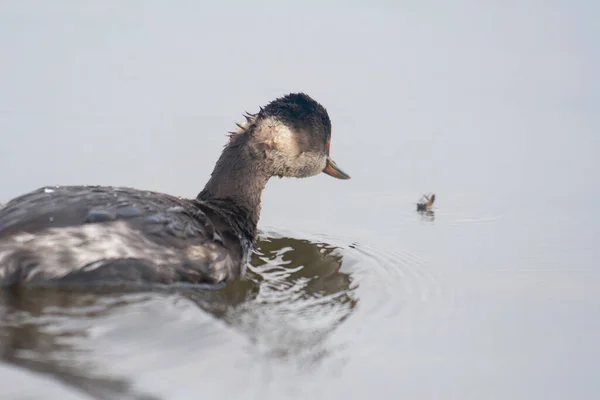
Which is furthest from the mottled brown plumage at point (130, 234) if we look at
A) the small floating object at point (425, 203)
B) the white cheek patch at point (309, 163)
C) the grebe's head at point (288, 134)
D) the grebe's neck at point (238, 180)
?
the small floating object at point (425, 203)

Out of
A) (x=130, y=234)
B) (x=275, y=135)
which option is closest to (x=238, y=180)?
(x=275, y=135)

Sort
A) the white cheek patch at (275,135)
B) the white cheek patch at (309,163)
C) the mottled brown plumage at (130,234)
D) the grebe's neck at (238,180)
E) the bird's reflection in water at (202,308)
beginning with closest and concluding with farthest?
the bird's reflection in water at (202,308)
the mottled brown plumage at (130,234)
the grebe's neck at (238,180)
the white cheek patch at (275,135)
the white cheek patch at (309,163)

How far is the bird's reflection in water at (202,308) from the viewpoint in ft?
12.7

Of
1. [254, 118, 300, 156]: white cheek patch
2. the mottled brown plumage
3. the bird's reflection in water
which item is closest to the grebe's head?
[254, 118, 300, 156]: white cheek patch

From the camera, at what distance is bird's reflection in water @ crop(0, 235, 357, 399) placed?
388 cm

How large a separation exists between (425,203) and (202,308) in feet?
8.90

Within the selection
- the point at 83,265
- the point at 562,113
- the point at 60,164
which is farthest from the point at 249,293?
the point at 562,113

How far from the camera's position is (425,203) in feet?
23.2

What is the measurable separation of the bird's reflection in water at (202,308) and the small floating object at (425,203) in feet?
3.44

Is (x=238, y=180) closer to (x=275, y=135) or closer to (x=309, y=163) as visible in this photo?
(x=275, y=135)

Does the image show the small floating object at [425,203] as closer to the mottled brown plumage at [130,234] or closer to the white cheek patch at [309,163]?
the white cheek patch at [309,163]

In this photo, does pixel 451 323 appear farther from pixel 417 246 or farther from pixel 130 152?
pixel 130 152

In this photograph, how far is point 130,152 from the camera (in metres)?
7.63

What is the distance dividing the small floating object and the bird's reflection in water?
1.05 meters
